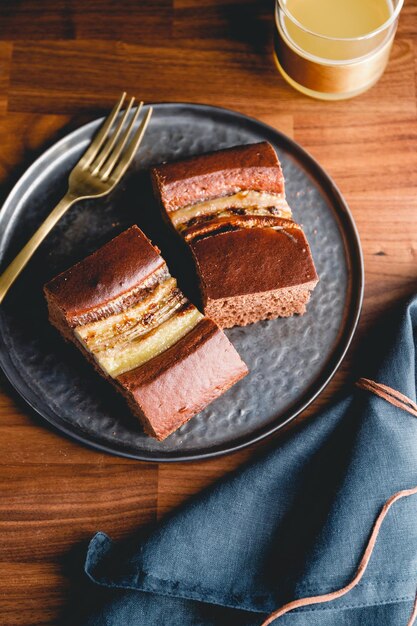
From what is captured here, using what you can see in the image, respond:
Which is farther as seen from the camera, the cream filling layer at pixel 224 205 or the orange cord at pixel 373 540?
the cream filling layer at pixel 224 205

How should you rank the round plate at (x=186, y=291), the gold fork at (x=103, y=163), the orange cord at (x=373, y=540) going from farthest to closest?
the gold fork at (x=103, y=163) < the round plate at (x=186, y=291) < the orange cord at (x=373, y=540)

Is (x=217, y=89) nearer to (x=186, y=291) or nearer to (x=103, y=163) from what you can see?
(x=103, y=163)

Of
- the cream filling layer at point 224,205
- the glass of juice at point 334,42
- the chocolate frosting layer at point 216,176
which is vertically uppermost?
the glass of juice at point 334,42

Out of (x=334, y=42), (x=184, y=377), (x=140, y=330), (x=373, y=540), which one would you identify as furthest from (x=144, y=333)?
(x=334, y=42)

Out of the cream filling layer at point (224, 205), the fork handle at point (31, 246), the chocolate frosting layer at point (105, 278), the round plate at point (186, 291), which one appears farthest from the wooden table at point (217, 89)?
the chocolate frosting layer at point (105, 278)

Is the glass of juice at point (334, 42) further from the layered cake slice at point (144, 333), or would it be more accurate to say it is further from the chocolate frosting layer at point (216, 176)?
the layered cake slice at point (144, 333)

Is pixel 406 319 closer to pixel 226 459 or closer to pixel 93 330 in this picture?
pixel 226 459

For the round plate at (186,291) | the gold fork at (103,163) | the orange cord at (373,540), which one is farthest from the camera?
the gold fork at (103,163)
